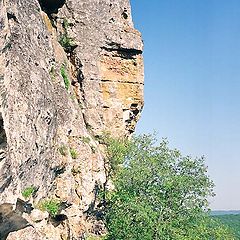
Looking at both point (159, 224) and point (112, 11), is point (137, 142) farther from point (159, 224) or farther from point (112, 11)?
point (112, 11)

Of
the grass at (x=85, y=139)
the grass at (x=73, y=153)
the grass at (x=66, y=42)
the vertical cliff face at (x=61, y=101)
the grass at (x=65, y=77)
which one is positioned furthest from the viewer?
the grass at (x=66, y=42)

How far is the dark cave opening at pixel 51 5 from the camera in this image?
31.6 meters

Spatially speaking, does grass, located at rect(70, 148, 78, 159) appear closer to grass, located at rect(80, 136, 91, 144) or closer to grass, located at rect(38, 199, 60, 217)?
grass, located at rect(80, 136, 91, 144)

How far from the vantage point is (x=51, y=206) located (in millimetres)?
23844

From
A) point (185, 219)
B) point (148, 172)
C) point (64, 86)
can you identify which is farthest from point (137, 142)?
point (64, 86)

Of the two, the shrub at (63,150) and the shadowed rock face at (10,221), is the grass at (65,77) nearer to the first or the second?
the shrub at (63,150)

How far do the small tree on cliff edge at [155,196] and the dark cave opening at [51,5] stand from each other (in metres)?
10.5

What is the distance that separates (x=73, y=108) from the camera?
98.4 ft

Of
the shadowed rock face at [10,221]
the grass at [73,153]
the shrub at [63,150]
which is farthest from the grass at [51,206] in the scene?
the grass at [73,153]

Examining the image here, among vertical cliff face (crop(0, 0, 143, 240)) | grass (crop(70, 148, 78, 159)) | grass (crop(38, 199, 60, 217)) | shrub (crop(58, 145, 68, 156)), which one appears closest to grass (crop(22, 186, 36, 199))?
vertical cliff face (crop(0, 0, 143, 240))

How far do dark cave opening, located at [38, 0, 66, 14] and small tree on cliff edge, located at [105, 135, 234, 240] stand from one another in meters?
10.5

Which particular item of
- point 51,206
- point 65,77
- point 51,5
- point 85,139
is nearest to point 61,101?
point 65,77

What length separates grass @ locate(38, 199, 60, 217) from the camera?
23.0 m

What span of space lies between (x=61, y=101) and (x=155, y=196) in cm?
1077
